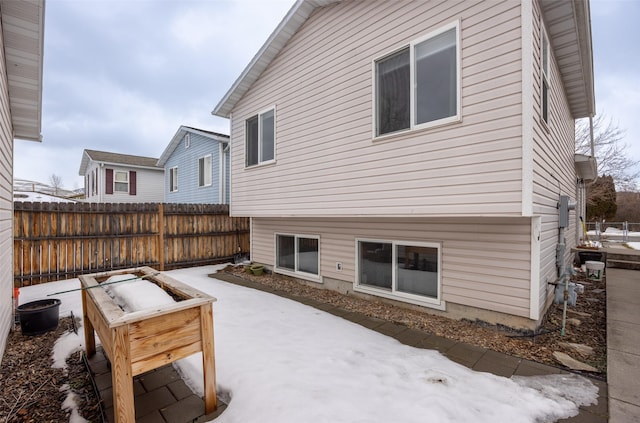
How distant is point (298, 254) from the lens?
7.52 metres

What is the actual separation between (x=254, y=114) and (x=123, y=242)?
5.02 m

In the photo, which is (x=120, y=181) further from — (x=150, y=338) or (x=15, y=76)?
(x=150, y=338)

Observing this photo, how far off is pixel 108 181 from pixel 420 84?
Answer: 17.8 meters

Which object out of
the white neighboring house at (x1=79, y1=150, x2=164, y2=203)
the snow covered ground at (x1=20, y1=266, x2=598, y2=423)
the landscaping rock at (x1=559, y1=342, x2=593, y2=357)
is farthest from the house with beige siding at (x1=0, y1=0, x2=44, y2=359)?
the white neighboring house at (x1=79, y1=150, x2=164, y2=203)

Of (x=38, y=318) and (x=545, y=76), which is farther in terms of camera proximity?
(x=545, y=76)

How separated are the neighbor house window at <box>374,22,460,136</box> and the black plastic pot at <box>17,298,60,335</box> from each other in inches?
220

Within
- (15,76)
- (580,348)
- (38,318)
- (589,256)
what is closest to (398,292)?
(580,348)

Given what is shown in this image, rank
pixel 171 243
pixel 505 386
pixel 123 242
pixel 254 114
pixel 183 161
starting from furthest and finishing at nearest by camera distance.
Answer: pixel 183 161 → pixel 171 243 → pixel 123 242 → pixel 254 114 → pixel 505 386

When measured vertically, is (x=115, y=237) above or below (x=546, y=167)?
below

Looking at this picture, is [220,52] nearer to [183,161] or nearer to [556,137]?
[183,161]

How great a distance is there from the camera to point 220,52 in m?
20.6

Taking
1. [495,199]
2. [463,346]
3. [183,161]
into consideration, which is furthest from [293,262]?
[183,161]

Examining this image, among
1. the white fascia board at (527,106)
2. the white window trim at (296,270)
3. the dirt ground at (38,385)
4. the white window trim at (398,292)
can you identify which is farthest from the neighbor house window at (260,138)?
the dirt ground at (38,385)

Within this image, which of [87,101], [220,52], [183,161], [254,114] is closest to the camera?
[254,114]
